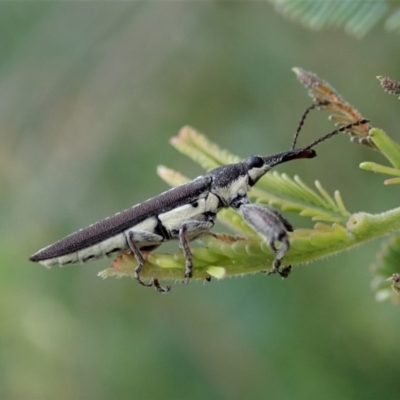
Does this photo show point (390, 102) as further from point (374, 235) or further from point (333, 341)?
point (374, 235)

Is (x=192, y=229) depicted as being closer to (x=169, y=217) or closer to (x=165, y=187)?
(x=169, y=217)

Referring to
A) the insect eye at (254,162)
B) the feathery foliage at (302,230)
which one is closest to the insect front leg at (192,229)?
the feathery foliage at (302,230)

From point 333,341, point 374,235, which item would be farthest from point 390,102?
point 374,235

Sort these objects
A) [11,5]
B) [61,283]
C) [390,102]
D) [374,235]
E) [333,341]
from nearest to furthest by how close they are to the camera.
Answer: [374,235] < [333,341] < [390,102] < [61,283] < [11,5]

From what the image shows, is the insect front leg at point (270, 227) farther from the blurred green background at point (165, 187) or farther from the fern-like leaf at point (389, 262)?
the blurred green background at point (165, 187)

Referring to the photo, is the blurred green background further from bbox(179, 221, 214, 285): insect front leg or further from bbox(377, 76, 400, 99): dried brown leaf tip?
bbox(377, 76, 400, 99): dried brown leaf tip

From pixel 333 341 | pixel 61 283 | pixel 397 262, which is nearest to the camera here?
pixel 397 262
